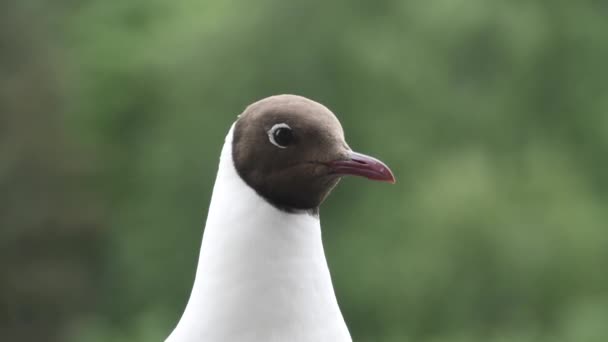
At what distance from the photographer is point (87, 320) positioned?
1568cm

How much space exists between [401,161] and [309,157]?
11805 millimetres

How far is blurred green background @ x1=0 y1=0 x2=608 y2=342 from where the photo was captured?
534 inches

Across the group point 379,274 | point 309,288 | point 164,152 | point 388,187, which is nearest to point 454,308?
point 379,274

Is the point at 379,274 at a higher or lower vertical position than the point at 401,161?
lower

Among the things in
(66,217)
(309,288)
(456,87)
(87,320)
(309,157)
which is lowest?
(87,320)

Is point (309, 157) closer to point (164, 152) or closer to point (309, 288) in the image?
point (309, 288)

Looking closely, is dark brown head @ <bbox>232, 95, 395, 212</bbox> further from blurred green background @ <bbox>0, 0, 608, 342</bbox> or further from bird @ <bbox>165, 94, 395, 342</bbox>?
blurred green background @ <bbox>0, 0, 608, 342</bbox>

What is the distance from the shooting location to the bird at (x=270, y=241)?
109 inches

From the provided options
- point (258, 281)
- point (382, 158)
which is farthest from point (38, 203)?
point (258, 281)

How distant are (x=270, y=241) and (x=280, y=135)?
0.84 ft

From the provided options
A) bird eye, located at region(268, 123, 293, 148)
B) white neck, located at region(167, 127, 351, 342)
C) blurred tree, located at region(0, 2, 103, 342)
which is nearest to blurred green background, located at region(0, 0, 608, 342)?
blurred tree, located at region(0, 2, 103, 342)

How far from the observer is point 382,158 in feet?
46.8

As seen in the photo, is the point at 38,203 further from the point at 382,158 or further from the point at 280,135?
the point at 280,135

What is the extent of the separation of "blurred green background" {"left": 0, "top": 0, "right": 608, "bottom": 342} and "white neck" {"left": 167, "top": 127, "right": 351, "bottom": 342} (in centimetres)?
948
